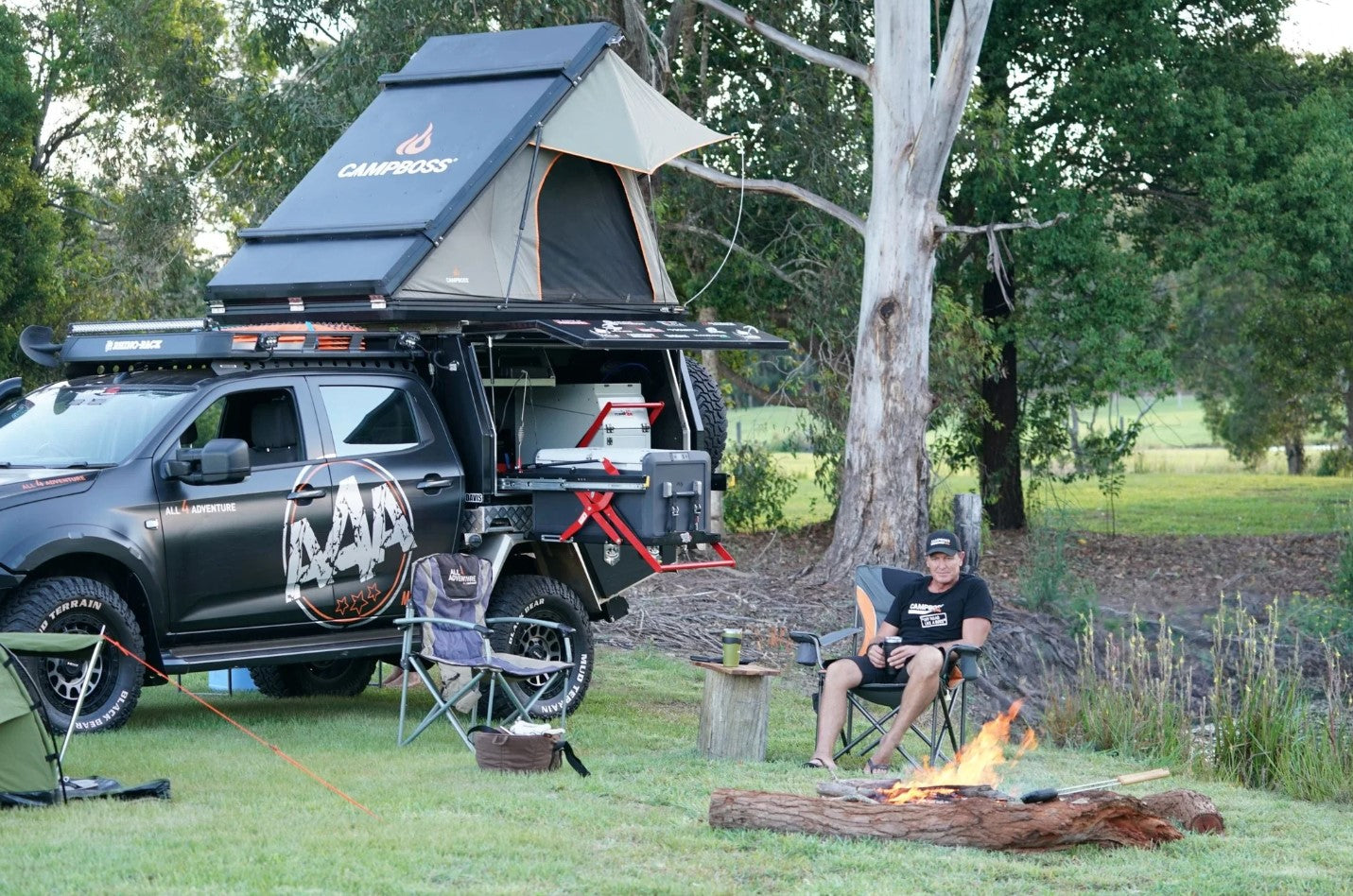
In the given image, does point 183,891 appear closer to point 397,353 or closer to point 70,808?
point 70,808

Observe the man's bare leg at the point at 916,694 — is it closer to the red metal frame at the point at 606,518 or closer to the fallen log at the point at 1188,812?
the fallen log at the point at 1188,812

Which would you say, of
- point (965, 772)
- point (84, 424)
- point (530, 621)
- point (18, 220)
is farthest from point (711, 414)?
point (18, 220)

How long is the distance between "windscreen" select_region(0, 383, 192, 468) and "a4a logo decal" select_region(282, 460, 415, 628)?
2.50ft

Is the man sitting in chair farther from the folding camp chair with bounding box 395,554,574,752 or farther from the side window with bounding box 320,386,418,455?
the side window with bounding box 320,386,418,455

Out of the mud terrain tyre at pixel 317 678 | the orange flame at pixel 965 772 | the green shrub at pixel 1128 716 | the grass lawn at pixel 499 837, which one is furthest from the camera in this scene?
the mud terrain tyre at pixel 317 678

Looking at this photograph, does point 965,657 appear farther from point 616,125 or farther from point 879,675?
point 616,125

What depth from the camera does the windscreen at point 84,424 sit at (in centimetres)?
791

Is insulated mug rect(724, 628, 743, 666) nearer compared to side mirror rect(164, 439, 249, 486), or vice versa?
side mirror rect(164, 439, 249, 486)

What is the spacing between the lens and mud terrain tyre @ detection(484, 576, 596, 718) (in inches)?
350

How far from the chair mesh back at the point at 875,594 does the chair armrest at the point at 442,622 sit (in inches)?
75.9

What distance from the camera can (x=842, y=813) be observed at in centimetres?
607

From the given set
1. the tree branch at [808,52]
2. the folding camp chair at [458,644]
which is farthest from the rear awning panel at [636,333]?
the tree branch at [808,52]

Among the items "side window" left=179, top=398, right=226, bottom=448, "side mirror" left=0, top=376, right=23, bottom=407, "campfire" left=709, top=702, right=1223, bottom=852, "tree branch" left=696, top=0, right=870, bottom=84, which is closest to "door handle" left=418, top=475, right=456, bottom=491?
"side window" left=179, top=398, right=226, bottom=448

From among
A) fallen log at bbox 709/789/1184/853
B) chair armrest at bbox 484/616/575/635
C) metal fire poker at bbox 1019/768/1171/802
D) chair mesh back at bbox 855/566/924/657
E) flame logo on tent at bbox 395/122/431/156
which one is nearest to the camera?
fallen log at bbox 709/789/1184/853
